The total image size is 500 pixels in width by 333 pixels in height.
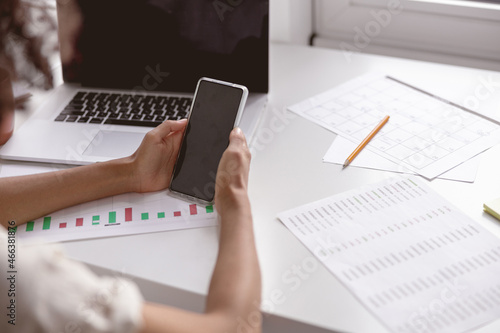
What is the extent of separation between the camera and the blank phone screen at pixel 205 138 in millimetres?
814

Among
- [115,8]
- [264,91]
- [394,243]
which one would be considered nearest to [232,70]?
[264,91]

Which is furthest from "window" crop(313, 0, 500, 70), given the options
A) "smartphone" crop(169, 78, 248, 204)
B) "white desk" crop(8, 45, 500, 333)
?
"smartphone" crop(169, 78, 248, 204)

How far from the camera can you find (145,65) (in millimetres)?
1087

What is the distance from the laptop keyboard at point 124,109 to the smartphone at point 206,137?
174 mm

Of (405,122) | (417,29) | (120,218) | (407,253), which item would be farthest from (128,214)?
(417,29)

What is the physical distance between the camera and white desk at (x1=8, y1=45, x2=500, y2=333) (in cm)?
62

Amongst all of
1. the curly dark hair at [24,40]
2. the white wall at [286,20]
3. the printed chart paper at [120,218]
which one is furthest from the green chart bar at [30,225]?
the white wall at [286,20]

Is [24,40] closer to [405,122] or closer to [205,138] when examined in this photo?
[205,138]

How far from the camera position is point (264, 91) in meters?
1.08

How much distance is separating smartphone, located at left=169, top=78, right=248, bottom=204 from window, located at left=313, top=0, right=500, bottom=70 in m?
0.67

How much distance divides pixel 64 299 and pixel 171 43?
65 centimetres

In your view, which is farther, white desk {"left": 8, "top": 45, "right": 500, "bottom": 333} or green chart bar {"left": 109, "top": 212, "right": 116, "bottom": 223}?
green chart bar {"left": 109, "top": 212, "right": 116, "bottom": 223}

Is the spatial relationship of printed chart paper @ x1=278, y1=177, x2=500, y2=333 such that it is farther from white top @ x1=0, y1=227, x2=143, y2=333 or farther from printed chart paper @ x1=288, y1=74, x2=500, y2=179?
white top @ x1=0, y1=227, x2=143, y2=333

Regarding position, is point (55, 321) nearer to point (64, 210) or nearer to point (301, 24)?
point (64, 210)
